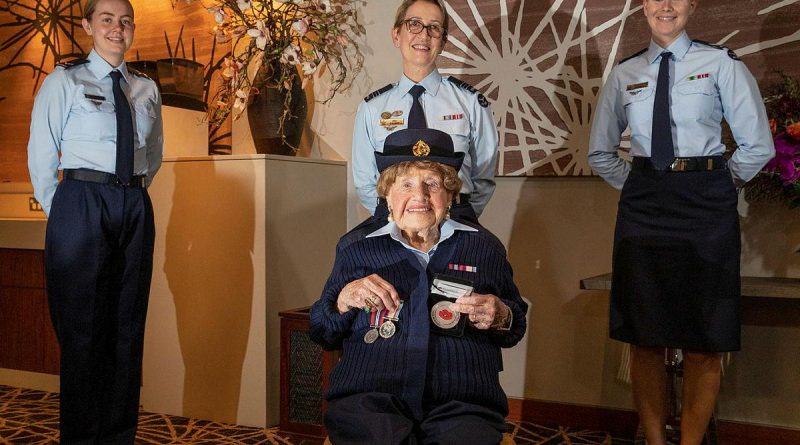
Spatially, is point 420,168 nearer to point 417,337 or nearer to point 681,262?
point 417,337

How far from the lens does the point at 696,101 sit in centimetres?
266

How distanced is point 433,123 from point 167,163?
1.63m

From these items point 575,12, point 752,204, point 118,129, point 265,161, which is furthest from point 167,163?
point 752,204

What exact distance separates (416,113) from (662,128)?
2.78 feet

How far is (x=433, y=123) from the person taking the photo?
285 centimetres

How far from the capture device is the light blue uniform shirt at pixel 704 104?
8.64ft

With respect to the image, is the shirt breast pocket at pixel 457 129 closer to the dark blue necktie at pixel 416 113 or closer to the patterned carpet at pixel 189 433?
the dark blue necktie at pixel 416 113

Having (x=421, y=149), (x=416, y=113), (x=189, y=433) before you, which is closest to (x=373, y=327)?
(x=421, y=149)

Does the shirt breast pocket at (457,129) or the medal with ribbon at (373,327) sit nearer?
the medal with ribbon at (373,327)

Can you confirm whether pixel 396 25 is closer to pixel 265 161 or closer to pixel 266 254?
pixel 265 161

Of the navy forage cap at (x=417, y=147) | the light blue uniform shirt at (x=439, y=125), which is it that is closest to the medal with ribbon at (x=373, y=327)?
the navy forage cap at (x=417, y=147)

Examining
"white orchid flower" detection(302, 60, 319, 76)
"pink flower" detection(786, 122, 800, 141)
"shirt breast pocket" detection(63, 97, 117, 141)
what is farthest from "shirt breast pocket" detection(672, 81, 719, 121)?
"shirt breast pocket" detection(63, 97, 117, 141)

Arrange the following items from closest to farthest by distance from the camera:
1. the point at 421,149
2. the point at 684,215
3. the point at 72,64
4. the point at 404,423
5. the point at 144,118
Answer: the point at 404,423, the point at 421,149, the point at 684,215, the point at 72,64, the point at 144,118

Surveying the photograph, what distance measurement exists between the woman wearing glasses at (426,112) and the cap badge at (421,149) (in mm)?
339
